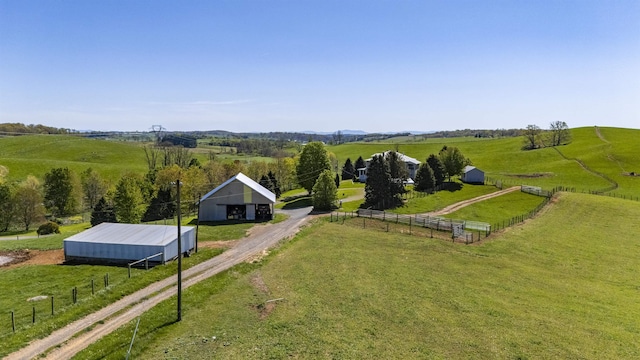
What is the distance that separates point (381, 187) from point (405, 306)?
39804 millimetres

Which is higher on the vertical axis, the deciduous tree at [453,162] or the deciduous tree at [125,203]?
the deciduous tree at [453,162]

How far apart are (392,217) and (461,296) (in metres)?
28.0

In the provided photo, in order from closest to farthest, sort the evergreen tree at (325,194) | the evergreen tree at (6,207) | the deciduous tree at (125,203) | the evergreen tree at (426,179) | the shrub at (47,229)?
1. the deciduous tree at (125,203)
2. the shrub at (47,229)
3. the evergreen tree at (325,194)
4. the evergreen tree at (6,207)
5. the evergreen tree at (426,179)

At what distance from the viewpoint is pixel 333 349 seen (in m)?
18.6

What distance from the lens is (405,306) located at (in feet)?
79.6

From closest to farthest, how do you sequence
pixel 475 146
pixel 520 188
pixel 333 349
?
pixel 333 349 → pixel 520 188 → pixel 475 146

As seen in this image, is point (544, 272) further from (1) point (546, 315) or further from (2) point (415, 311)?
(2) point (415, 311)

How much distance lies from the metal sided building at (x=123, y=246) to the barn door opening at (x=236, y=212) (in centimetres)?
1751

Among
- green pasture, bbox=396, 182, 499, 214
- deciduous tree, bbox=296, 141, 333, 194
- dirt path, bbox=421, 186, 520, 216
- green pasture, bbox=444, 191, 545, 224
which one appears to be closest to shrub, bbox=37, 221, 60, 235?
deciduous tree, bbox=296, 141, 333, 194

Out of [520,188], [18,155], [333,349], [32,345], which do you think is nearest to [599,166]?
[520,188]

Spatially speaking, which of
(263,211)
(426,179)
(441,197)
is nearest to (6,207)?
(263,211)

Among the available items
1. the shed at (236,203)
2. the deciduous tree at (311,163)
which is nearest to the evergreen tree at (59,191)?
the shed at (236,203)

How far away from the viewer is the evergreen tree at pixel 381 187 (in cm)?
6306

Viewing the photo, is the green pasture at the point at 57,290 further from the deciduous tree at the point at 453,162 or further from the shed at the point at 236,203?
the deciduous tree at the point at 453,162
